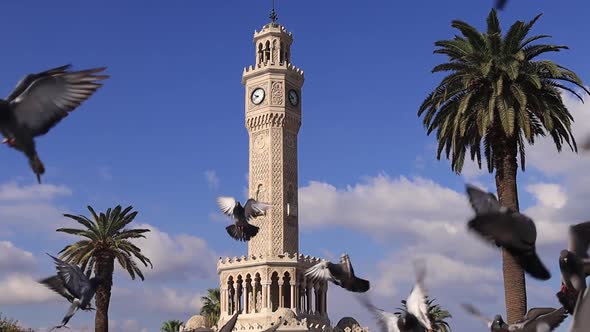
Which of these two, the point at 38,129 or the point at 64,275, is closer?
the point at 38,129

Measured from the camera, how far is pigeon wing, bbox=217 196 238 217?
23750mm

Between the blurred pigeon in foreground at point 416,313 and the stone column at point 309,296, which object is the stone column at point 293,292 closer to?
the stone column at point 309,296

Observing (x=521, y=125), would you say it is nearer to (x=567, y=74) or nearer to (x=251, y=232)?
(x=567, y=74)

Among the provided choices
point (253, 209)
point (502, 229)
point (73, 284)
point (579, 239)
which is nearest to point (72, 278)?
point (73, 284)

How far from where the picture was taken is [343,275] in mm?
17422

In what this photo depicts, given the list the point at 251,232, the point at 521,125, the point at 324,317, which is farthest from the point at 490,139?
the point at 324,317

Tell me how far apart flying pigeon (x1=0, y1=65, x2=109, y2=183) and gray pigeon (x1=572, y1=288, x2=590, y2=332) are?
5.65 metres

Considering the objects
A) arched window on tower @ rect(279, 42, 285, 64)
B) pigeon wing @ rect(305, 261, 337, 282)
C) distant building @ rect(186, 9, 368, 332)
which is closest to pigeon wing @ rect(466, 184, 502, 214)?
pigeon wing @ rect(305, 261, 337, 282)

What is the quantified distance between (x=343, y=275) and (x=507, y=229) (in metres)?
5.81

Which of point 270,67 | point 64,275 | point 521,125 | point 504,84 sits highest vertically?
point 270,67

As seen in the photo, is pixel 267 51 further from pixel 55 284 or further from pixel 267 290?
pixel 55 284

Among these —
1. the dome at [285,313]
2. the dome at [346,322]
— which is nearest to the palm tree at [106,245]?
the dome at [285,313]

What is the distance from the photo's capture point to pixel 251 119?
79.1 metres

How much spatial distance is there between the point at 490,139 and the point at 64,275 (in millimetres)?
24402
